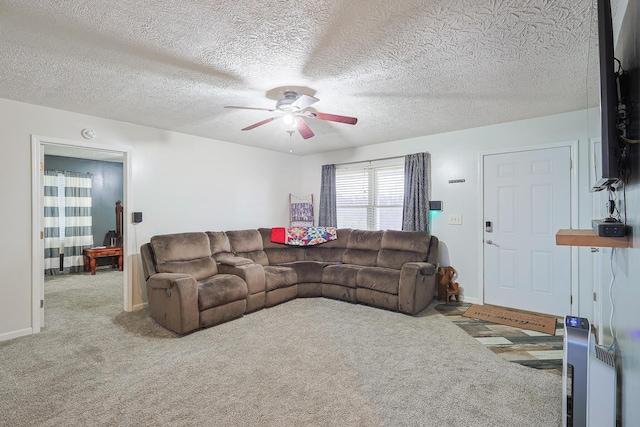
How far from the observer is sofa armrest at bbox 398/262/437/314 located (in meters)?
3.82

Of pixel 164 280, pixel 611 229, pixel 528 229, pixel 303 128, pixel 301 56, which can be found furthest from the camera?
pixel 528 229

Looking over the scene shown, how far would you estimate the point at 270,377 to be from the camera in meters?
2.42

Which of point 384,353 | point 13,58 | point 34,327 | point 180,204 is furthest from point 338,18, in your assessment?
point 34,327

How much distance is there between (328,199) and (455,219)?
2.28 metres

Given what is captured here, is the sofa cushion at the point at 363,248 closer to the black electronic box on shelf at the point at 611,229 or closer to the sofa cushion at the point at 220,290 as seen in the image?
the sofa cushion at the point at 220,290

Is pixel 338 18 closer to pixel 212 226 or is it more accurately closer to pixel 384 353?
pixel 384 353

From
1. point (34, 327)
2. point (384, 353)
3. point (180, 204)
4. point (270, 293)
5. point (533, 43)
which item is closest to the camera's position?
point (533, 43)

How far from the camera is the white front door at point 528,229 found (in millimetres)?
3725

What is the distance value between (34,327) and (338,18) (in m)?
4.20

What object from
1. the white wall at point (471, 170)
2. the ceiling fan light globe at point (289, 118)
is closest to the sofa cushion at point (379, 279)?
the white wall at point (471, 170)

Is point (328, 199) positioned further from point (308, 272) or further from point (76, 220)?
point (76, 220)

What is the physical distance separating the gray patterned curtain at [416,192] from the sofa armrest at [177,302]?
3178 mm

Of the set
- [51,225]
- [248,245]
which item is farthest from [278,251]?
[51,225]

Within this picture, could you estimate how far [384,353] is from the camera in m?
2.83
